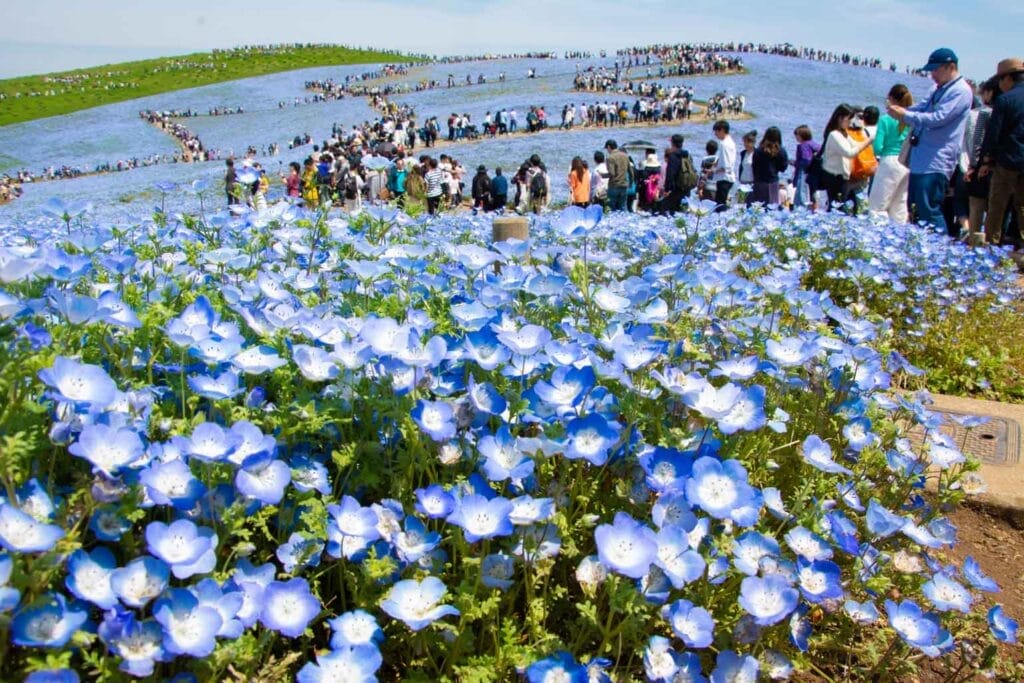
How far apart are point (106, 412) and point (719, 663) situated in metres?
1.14

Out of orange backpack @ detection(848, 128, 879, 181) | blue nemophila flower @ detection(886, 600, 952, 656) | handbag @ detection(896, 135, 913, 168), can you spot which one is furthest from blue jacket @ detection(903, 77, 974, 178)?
blue nemophila flower @ detection(886, 600, 952, 656)

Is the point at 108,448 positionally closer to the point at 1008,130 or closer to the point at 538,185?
the point at 1008,130

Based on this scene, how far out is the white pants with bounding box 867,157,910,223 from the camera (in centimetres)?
729

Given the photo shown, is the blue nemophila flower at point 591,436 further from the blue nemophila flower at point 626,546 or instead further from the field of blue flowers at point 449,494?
the blue nemophila flower at point 626,546

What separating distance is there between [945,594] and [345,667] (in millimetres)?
1186

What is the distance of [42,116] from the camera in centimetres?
5191

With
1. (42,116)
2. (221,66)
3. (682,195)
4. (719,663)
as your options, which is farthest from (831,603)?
(221,66)

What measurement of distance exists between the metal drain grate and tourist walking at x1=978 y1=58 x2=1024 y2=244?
3.56m

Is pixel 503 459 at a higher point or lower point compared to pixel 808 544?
higher

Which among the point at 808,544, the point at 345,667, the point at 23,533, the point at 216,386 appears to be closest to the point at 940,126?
the point at 808,544

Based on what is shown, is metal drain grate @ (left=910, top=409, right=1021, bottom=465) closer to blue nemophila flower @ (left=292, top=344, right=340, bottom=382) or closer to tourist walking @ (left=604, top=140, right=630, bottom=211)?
blue nemophila flower @ (left=292, top=344, right=340, bottom=382)

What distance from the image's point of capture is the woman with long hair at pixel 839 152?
25.7 ft

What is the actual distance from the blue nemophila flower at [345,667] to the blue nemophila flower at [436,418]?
1.34ft

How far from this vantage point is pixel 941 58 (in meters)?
5.99
